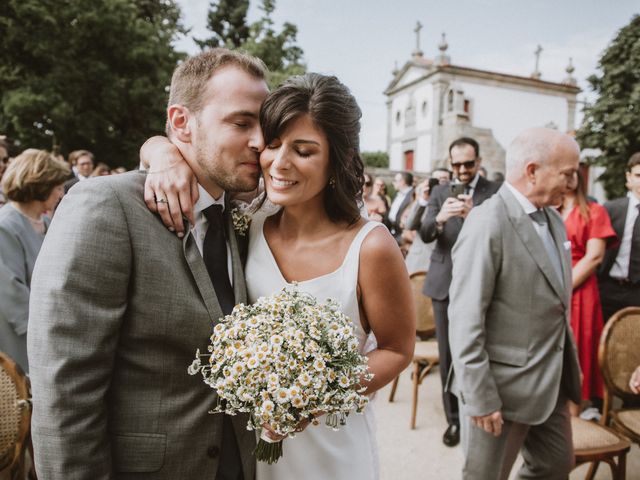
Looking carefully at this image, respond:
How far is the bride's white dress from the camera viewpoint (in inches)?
75.1

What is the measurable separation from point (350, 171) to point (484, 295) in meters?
1.14

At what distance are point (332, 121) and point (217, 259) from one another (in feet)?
2.44

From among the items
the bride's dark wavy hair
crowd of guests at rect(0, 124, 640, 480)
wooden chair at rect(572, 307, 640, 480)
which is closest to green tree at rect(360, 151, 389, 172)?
crowd of guests at rect(0, 124, 640, 480)

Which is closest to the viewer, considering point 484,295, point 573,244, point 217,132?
point 217,132

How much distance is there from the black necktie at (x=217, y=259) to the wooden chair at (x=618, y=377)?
267 centimetres

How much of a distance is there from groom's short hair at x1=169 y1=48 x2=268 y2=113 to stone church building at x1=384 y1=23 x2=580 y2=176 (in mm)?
33712

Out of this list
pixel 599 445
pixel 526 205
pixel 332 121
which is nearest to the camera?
pixel 332 121

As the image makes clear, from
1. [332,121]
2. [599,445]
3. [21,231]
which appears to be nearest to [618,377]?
[599,445]

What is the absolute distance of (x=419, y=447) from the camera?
4.19 m

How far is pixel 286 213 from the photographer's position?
2.18 metres

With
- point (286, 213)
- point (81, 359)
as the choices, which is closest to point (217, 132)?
point (286, 213)

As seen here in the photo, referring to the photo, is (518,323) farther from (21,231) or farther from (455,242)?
(21,231)

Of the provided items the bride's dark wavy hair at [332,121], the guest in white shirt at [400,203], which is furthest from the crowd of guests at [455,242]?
the guest in white shirt at [400,203]

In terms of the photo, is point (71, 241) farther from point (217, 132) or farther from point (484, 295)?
point (484, 295)
